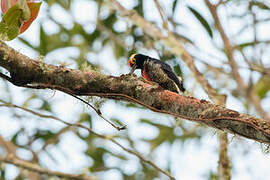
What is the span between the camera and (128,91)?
1.71 m

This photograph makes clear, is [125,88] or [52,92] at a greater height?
[125,88]

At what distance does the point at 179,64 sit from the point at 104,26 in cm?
131

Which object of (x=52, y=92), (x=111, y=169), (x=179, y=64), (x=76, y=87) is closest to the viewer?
(x=76, y=87)

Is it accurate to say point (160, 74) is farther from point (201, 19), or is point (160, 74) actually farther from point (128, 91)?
point (201, 19)

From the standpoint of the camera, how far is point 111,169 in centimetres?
434

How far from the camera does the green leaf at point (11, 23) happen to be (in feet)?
5.33

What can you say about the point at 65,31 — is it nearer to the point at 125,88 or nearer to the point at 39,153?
the point at 39,153

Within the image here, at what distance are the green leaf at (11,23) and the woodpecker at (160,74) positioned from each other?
937 millimetres

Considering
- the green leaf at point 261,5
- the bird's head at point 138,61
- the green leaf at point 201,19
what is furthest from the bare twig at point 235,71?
the bird's head at point 138,61

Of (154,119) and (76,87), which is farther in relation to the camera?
(154,119)

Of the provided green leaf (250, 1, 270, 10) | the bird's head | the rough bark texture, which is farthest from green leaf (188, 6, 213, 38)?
the rough bark texture

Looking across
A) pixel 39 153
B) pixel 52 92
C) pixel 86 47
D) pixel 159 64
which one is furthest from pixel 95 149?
pixel 52 92

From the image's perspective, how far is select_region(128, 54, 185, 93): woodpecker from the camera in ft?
8.31

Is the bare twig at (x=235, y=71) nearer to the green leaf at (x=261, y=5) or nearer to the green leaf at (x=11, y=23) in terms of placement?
A: the green leaf at (x=261, y=5)
